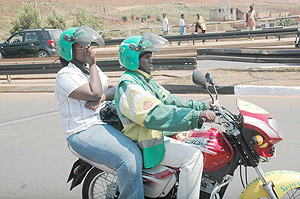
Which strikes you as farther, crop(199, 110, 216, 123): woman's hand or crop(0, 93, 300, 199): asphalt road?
crop(0, 93, 300, 199): asphalt road

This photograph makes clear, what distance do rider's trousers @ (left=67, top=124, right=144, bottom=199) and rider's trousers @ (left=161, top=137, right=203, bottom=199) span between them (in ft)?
0.92

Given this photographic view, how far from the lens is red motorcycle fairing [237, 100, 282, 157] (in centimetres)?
265

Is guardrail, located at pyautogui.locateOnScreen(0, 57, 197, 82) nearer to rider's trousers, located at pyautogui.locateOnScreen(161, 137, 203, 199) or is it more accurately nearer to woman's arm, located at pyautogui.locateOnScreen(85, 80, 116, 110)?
woman's arm, located at pyautogui.locateOnScreen(85, 80, 116, 110)

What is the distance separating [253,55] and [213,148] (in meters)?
8.79

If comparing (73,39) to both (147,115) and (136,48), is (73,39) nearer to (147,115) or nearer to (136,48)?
(136,48)

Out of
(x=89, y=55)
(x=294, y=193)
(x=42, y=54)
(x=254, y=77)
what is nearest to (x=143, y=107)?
(x=89, y=55)

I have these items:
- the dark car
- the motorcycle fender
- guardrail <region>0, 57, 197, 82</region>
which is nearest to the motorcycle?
the motorcycle fender

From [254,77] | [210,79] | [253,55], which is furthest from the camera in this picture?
[253,55]

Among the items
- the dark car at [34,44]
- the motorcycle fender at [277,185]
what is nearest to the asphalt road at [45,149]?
the motorcycle fender at [277,185]

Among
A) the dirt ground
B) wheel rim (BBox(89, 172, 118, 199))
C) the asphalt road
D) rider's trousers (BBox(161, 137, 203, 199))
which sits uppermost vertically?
rider's trousers (BBox(161, 137, 203, 199))

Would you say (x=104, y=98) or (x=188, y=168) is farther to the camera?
(x=104, y=98)

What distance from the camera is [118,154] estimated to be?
2828 millimetres

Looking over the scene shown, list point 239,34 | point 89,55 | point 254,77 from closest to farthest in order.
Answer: point 89,55 → point 254,77 → point 239,34

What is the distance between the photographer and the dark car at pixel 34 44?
1889cm
